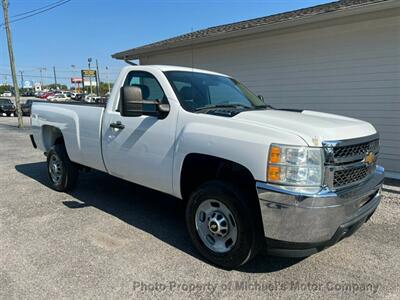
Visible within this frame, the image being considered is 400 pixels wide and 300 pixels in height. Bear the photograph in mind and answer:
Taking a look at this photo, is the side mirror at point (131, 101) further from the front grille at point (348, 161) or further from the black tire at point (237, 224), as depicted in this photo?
the front grille at point (348, 161)

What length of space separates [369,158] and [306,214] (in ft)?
3.67

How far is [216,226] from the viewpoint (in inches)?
135

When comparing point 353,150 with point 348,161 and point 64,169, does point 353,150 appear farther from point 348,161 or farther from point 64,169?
point 64,169

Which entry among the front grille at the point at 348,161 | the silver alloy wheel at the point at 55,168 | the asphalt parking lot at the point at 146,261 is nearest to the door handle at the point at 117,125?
the asphalt parking lot at the point at 146,261

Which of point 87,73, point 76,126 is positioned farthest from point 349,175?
point 87,73

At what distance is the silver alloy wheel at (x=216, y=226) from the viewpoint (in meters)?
3.36

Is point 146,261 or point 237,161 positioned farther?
point 146,261

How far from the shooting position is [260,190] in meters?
2.97

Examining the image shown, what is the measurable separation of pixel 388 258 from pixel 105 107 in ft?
12.7

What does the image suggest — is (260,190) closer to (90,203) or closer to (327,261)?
(327,261)

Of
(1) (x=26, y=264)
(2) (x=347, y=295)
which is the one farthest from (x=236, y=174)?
(1) (x=26, y=264)

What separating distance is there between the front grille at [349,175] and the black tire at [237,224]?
775mm

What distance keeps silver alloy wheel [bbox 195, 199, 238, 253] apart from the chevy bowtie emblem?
140 cm

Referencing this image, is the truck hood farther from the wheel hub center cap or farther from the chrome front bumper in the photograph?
the wheel hub center cap
